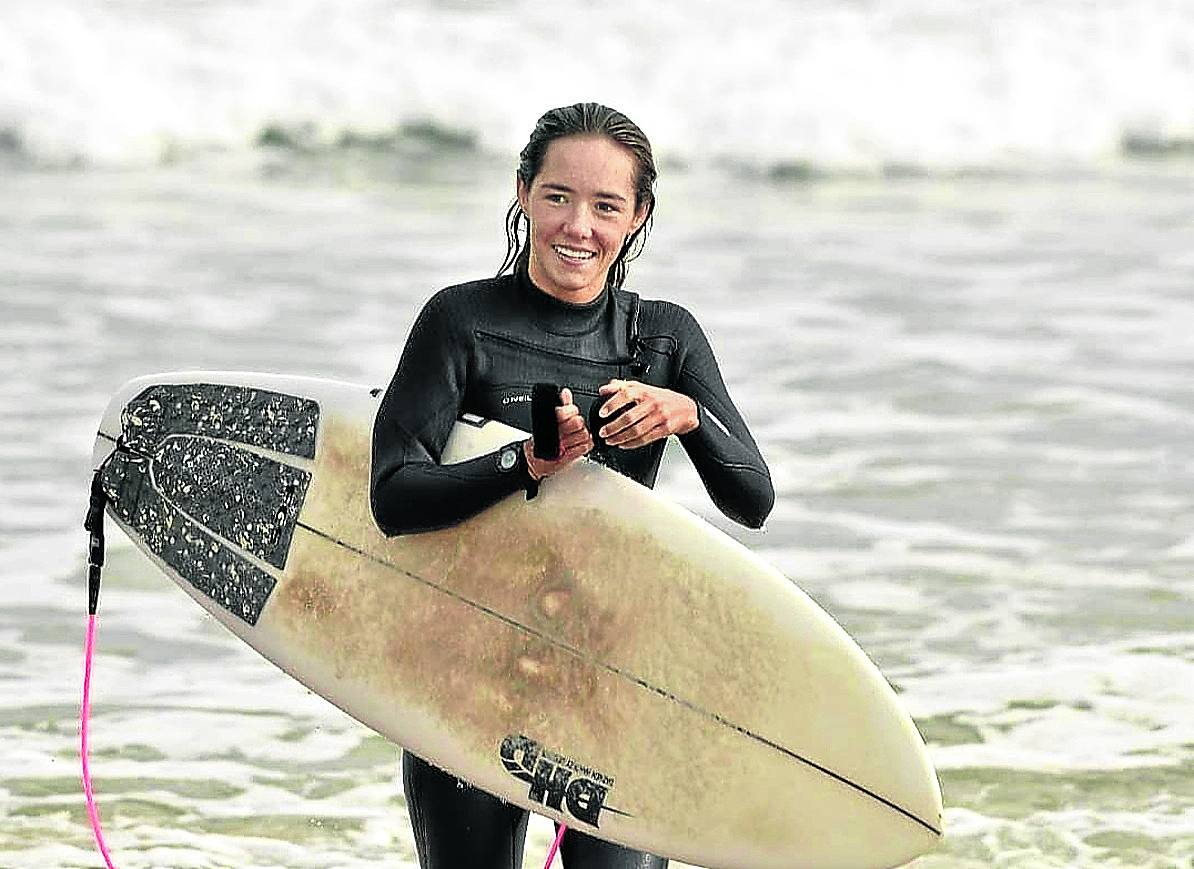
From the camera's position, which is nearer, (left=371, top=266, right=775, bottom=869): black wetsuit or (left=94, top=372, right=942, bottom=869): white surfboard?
(left=371, top=266, right=775, bottom=869): black wetsuit

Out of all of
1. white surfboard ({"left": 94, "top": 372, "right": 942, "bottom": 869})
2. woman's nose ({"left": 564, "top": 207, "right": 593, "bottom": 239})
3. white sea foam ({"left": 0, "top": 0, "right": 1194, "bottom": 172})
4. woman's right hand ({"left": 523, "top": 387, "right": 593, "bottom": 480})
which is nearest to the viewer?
woman's right hand ({"left": 523, "top": 387, "right": 593, "bottom": 480})

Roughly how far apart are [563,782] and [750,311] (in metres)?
6.77

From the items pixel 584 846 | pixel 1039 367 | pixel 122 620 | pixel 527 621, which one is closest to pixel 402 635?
pixel 527 621

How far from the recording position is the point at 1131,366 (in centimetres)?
869

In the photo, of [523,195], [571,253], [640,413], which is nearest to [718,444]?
[640,413]

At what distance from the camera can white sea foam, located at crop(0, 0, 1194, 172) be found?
45.1 feet

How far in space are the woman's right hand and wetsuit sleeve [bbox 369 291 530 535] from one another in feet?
0.10

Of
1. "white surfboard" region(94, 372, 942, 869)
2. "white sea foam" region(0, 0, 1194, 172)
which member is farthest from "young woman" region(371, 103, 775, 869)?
"white sea foam" region(0, 0, 1194, 172)

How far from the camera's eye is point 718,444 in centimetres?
284

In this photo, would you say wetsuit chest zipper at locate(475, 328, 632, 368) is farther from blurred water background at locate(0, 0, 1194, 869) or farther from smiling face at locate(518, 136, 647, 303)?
→ blurred water background at locate(0, 0, 1194, 869)

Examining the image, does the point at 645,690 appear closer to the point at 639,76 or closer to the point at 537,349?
the point at 537,349

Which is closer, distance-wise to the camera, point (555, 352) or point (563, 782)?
point (555, 352)

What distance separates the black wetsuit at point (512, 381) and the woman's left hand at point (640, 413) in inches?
3.3

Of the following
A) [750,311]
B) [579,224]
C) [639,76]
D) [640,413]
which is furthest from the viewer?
[639,76]
